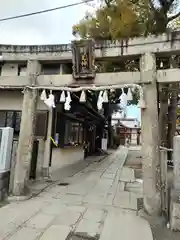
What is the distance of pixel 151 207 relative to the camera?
16.6ft

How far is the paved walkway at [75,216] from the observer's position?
13.4 ft

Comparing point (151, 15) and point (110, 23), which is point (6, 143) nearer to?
point (110, 23)

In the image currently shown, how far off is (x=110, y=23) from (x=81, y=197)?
8.48 m

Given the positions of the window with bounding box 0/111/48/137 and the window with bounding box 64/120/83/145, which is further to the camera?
the window with bounding box 64/120/83/145

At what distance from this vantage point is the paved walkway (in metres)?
4.07

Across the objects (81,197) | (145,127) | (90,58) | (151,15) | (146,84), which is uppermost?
(151,15)

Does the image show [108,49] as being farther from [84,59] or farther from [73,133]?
[73,133]

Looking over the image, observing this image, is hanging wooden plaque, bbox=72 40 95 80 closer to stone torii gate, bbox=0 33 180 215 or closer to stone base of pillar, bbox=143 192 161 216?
stone torii gate, bbox=0 33 180 215

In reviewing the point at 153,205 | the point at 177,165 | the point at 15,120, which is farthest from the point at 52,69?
the point at 153,205

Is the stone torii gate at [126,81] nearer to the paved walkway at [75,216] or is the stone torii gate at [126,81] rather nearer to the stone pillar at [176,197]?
the stone pillar at [176,197]

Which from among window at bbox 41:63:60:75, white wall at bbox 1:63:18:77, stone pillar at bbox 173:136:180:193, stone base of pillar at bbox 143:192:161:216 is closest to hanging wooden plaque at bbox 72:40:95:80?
window at bbox 41:63:60:75

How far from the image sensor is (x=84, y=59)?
6.13 metres

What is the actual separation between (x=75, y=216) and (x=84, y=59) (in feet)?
13.9

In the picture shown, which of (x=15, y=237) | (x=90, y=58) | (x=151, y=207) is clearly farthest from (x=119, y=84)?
(x=15, y=237)
